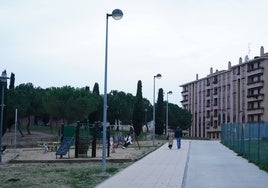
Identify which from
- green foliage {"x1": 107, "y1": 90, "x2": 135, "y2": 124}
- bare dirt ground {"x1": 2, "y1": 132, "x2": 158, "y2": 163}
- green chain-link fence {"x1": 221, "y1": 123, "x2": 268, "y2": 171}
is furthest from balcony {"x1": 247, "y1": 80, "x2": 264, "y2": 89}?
bare dirt ground {"x1": 2, "y1": 132, "x2": 158, "y2": 163}

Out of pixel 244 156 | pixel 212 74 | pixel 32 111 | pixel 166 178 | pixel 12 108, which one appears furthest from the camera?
pixel 212 74

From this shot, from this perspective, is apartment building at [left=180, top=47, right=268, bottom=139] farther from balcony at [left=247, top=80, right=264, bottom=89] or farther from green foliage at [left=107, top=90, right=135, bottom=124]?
green foliage at [left=107, top=90, right=135, bottom=124]

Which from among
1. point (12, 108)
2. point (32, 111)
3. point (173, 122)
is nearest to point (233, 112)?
point (173, 122)

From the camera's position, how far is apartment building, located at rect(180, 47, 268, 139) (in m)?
94.6

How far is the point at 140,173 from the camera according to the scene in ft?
52.8

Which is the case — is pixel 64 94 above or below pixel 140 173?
above

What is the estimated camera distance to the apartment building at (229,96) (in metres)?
94.6

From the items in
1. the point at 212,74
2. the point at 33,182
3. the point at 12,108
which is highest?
the point at 212,74

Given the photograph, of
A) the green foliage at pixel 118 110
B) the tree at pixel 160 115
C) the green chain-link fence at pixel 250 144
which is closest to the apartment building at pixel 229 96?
the tree at pixel 160 115

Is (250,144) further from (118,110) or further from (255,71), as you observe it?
(255,71)

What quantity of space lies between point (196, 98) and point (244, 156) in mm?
106108

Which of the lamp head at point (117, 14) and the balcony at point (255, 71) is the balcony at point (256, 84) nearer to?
the balcony at point (255, 71)

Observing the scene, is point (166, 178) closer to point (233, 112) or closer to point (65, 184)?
point (65, 184)

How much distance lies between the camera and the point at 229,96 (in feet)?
360
